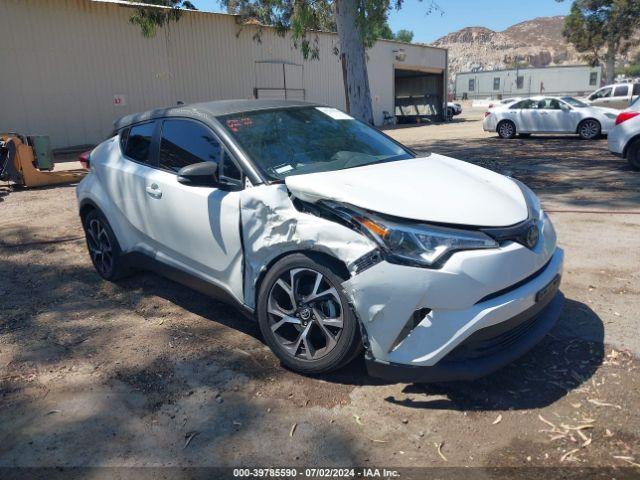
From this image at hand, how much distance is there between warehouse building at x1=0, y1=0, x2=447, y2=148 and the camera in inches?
676

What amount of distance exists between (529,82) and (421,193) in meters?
74.2

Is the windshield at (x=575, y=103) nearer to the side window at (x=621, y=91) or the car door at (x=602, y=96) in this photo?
Answer: the car door at (x=602, y=96)

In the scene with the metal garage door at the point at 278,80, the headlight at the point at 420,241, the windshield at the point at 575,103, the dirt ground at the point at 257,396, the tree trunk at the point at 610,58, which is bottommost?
the dirt ground at the point at 257,396

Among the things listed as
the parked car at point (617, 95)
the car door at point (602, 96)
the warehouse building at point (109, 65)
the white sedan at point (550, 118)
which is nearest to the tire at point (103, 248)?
the warehouse building at point (109, 65)

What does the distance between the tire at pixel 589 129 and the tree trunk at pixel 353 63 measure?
326 inches

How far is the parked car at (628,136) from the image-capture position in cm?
949

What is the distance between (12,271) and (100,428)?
11.2 ft

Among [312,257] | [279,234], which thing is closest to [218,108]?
[279,234]

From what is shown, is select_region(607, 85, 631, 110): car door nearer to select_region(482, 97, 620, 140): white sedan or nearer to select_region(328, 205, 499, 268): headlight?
select_region(482, 97, 620, 140): white sedan

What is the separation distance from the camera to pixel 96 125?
19234 millimetres

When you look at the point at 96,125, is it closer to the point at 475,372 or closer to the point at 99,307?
the point at 99,307

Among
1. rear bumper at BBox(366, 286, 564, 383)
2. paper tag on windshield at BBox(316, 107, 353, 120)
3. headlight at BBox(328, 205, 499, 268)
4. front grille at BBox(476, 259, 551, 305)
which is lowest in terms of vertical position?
rear bumper at BBox(366, 286, 564, 383)

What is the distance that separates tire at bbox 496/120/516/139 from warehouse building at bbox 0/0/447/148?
829 cm

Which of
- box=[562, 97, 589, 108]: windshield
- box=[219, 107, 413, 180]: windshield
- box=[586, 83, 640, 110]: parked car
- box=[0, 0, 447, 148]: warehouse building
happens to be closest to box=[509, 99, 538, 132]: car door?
box=[562, 97, 589, 108]: windshield
